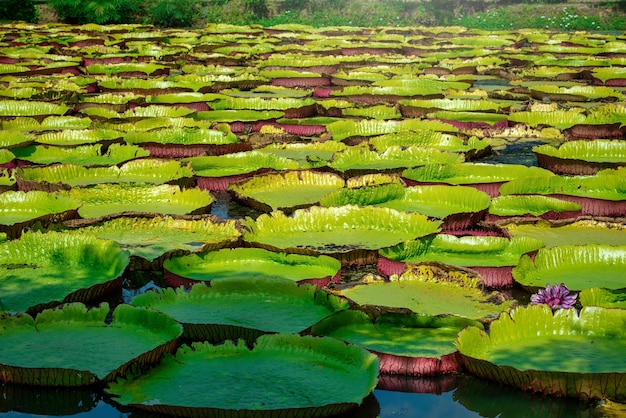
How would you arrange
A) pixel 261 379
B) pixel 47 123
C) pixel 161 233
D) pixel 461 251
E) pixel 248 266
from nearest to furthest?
pixel 261 379
pixel 248 266
pixel 461 251
pixel 161 233
pixel 47 123

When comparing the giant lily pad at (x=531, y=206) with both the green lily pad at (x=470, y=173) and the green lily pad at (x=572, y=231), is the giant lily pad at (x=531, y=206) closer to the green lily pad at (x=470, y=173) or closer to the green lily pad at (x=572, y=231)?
the green lily pad at (x=572, y=231)

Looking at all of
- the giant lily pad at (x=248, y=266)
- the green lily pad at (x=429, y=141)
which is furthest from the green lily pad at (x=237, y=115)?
the giant lily pad at (x=248, y=266)

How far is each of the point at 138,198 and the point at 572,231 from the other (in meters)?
2.39

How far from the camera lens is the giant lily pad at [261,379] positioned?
238 cm

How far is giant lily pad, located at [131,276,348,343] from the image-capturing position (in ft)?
9.56

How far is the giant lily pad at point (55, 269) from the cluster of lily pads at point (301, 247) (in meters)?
0.01

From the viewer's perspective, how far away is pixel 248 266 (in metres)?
3.67

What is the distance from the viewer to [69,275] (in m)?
3.51

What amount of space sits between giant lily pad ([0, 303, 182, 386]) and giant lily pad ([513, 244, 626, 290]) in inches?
59.3

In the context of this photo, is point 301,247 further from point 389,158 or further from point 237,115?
point 237,115

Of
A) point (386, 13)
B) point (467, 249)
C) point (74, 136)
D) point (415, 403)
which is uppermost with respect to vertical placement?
point (386, 13)

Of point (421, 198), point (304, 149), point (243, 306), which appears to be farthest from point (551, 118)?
point (243, 306)

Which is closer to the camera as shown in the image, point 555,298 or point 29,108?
point 555,298

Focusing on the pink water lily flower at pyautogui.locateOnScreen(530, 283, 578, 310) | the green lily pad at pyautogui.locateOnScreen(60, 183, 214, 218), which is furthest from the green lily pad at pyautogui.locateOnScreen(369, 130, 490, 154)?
the pink water lily flower at pyautogui.locateOnScreen(530, 283, 578, 310)
